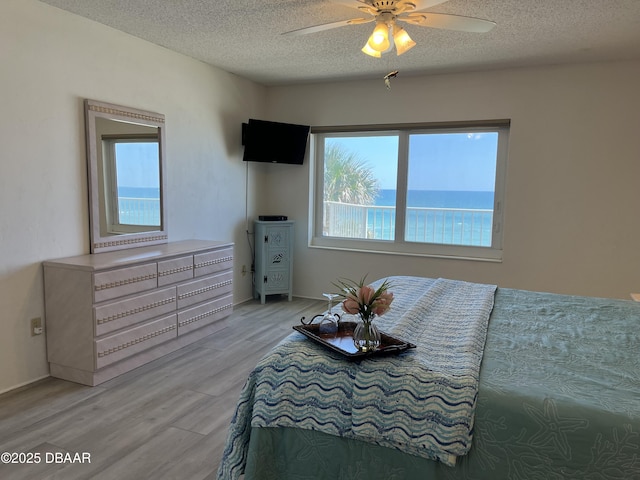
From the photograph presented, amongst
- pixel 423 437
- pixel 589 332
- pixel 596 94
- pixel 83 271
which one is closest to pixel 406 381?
pixel 423 437

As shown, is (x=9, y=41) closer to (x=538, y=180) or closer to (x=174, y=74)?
(x=174, y=74)

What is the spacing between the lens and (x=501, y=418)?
56.2 inches

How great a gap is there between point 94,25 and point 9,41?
678 millimetres

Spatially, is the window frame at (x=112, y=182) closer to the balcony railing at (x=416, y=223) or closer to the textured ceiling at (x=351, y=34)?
the textured ceiling at (x=351, y=34)

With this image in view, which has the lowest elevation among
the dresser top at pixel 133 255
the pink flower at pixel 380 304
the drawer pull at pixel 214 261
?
the drawer pull at pixel 214 261

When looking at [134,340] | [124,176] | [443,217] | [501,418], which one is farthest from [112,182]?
[443,217]

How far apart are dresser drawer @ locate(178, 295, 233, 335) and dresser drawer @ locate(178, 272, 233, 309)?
0.06 m

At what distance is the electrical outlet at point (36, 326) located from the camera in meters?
2.91

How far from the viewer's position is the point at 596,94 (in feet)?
13.1

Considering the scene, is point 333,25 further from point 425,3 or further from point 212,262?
point 212,262

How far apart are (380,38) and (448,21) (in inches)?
15.4

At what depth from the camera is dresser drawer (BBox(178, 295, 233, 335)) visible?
11.6ft

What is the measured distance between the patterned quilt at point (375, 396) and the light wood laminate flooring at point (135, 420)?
62 cm

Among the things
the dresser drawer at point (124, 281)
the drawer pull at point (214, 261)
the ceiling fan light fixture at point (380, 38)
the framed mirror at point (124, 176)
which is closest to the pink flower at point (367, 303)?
the ceiling fan light fixture at point (380, 38)
